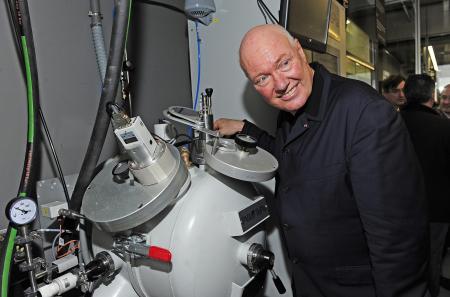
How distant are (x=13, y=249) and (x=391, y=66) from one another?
216 inches

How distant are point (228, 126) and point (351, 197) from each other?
0.56 m

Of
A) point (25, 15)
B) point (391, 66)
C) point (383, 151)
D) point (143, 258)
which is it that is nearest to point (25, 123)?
point (25, 15)

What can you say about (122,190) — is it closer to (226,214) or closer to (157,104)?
(226,214)

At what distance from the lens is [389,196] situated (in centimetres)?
89

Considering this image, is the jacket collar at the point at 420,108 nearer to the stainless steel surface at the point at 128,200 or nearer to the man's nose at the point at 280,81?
the man's nose at the point at 280,81

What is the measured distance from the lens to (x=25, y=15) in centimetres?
91

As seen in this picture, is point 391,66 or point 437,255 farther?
point 391,66

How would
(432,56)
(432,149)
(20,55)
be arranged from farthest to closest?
(432,56)
(432,149)
(20,55)

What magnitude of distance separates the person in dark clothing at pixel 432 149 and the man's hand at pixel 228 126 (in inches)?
57.9

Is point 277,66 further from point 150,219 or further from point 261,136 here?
point 150,219

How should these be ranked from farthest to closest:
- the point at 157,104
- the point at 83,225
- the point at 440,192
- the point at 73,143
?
the point at 440,192, the point at 157,104, the point at 73,143, the point at 83,225

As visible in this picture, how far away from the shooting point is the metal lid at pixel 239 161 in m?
0.85

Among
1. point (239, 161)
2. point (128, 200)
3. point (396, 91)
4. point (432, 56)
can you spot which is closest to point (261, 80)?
point (239, 161)

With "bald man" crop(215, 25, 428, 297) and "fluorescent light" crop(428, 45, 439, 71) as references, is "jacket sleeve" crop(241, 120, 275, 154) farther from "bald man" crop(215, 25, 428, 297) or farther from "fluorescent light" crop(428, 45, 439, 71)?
"fluorescent light" crop(428, 45, 439, 71)
